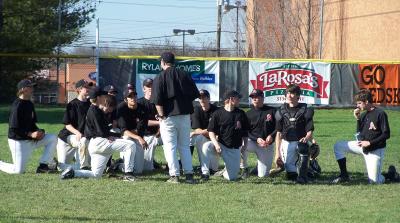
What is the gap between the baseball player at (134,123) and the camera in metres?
11.8

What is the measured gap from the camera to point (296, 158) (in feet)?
36.8

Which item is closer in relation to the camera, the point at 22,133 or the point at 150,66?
the point at 22,133

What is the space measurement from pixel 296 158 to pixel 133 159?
2.44 metres

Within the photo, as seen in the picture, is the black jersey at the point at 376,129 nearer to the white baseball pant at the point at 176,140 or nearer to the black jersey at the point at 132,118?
the white baseball pant at the point at 176,140

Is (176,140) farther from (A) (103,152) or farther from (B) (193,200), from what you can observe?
(B) (193,200)

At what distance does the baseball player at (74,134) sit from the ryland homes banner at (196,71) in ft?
41.6

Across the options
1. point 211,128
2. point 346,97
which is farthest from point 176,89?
point 346,97

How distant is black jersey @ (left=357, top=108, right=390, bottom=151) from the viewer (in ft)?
35.9

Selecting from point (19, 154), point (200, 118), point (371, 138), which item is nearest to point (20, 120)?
point (19, 154)

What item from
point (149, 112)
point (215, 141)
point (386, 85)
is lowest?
point (215, 141)

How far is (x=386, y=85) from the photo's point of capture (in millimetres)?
26938

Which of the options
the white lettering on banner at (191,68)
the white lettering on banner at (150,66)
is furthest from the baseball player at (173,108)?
the white lettering on banner at (191,68)

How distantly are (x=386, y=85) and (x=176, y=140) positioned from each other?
17616 millimetres

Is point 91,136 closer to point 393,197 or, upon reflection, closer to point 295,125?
point 295,125
